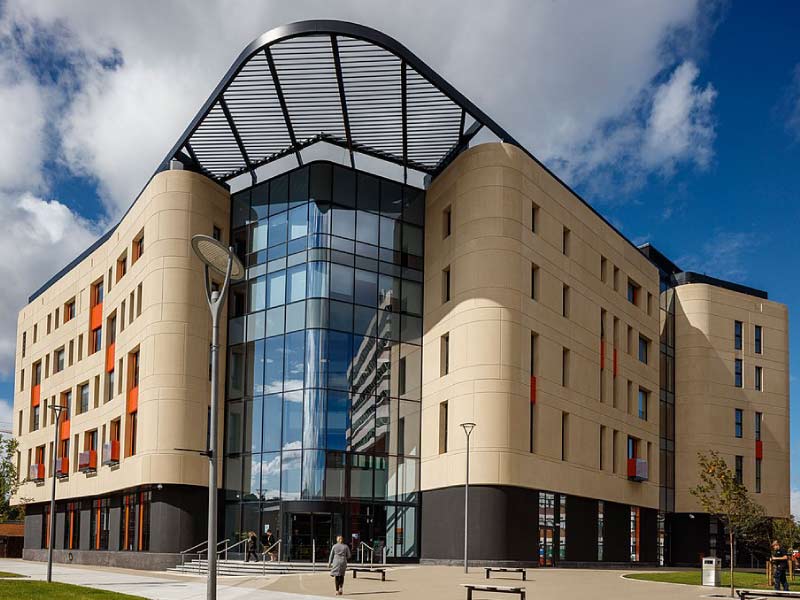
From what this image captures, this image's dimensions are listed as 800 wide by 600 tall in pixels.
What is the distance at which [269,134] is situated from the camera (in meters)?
47.1

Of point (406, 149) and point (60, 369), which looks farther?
point (60, 369)

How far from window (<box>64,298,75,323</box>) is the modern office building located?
1096 cm

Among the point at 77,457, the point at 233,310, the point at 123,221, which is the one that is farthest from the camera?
the point at 77,457

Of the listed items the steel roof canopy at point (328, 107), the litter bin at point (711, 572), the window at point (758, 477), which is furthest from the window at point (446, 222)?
the window at point (758, 477)

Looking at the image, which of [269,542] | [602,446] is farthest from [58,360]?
[602,446]

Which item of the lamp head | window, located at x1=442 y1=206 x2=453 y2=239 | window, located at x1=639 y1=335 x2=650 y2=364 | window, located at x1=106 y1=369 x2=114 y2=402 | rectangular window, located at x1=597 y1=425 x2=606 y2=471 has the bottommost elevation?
rectangular window, located at x1=597 y1=425 x2=606 y2=471

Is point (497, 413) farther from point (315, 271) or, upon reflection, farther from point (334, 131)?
point (334, 131)

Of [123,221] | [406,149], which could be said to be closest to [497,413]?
[406,149]

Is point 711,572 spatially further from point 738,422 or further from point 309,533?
point 738,422

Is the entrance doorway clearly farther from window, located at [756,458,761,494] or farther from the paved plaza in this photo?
window, located at [756,458,761,494]

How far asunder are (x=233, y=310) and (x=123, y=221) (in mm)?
10398

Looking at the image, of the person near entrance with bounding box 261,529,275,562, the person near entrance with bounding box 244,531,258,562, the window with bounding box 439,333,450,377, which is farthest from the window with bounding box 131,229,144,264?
the window with bounding box 439,333,450,377

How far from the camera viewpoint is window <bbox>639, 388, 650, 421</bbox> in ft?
191

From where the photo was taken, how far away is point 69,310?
212ft
